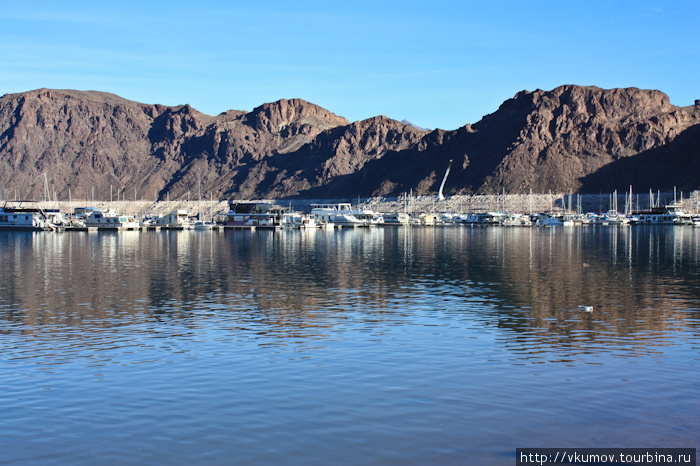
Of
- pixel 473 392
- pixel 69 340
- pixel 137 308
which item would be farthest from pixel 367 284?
pixel 473 392

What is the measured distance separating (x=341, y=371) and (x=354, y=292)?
17187 millimetres

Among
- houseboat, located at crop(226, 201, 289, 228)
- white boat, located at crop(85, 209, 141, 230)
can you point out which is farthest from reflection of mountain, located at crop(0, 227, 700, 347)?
houseboat, located at crop(226, 201, 289, 228)

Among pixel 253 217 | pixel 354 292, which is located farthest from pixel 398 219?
pixel 354 292

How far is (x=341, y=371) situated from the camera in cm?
1795

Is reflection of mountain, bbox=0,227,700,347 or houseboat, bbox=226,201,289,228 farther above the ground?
houseboat, bbox=226,201,289,228

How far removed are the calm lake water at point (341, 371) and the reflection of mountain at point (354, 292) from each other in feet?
0.72

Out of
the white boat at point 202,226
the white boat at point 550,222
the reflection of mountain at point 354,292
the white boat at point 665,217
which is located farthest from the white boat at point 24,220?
the white boat at point 665,217

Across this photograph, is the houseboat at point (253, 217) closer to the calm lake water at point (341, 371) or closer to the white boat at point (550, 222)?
the white boat at point (550, 222)

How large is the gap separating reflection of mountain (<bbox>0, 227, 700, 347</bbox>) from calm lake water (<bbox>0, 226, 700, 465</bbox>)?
22cm

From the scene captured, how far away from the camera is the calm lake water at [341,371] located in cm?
1281

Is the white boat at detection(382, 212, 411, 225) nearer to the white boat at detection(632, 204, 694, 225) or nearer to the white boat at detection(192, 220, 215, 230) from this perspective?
the white boat at detection(192, 220, 215, 230)

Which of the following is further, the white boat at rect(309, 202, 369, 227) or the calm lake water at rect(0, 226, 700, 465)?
the white boat at rect(309, 202, 369, 227)

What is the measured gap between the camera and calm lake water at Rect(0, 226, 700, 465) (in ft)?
42.0

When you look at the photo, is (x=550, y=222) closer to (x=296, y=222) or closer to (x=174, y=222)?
(x=296, y=222)
